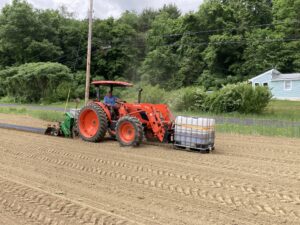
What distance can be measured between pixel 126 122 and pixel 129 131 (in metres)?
0.31

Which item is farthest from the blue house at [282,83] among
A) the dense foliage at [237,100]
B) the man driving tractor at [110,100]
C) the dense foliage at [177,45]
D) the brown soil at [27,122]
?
the man driving tractor at [110,100]

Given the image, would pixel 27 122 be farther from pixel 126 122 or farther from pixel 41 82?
pixel 41 82

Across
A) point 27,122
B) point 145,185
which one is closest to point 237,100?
point 27,122

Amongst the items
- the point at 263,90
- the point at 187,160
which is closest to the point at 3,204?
the point at 187,160

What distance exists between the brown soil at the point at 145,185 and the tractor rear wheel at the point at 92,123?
2.30 ft

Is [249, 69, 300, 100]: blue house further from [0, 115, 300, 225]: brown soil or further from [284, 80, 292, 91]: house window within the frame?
[0, 115, 300, 225]: brown soil

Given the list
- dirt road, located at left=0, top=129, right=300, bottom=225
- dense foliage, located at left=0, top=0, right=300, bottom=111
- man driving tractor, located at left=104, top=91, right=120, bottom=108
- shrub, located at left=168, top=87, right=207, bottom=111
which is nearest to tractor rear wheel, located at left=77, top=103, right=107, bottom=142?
man driving tractor, located at left=104, top=91, right=120, bottom=108

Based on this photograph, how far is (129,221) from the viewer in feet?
17.0

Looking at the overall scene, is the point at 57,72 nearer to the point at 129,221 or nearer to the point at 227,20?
the point at 227,20

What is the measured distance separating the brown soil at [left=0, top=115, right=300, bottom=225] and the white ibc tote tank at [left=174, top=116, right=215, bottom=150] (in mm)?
329

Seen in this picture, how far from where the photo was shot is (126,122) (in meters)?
11.1

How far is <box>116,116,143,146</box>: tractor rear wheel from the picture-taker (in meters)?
10.8

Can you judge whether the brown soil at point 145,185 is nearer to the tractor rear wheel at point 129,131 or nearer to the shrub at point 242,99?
the tractor rear wheel at point 129,131

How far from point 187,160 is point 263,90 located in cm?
1684
